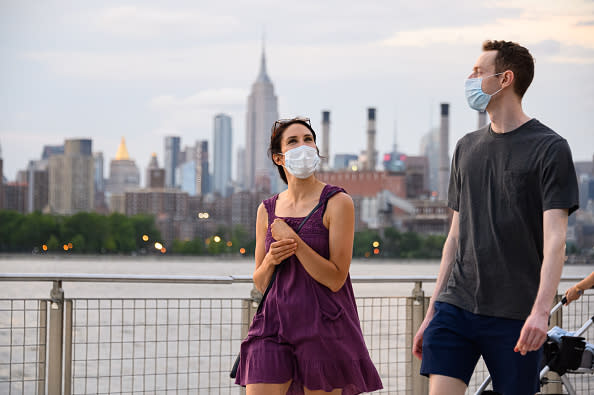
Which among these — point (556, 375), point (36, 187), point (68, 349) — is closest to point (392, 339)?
point (556, 375)

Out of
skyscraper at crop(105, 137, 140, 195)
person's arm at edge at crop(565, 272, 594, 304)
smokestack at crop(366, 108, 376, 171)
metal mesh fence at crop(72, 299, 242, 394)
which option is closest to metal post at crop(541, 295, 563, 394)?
person's arm at edge at crop(565, 272, 594, 304)

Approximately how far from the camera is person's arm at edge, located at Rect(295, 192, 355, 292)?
2996 millimetres

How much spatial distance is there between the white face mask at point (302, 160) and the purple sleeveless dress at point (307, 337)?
12 cm

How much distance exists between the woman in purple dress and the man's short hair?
2.22 feet

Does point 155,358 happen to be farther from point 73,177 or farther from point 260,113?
point 260,113

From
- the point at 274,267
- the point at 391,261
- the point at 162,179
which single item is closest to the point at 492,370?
the point at 274,267

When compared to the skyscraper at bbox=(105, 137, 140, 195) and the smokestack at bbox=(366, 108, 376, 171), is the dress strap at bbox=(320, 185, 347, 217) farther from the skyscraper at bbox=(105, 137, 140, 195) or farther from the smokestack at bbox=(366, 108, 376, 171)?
the skyscraper at bbox=(105, 137, 140, 195)

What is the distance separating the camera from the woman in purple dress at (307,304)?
2975 mm

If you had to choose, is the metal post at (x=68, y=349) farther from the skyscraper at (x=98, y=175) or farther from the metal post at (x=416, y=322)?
the skyscraper at (x=98, y=175)

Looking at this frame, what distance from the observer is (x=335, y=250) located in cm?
305

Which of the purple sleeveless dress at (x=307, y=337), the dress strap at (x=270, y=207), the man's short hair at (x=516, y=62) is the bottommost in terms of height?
the purple sleeveless dress at (x=307, y=337)

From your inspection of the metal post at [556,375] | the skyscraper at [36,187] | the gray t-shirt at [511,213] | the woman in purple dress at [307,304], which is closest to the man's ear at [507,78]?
the gray t-shirt at [511,213]

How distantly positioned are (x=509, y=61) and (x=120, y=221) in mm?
103147

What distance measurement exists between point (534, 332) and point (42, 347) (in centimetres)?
294
